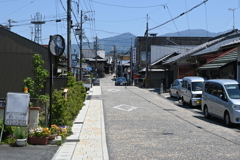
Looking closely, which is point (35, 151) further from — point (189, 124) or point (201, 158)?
point (189, 124)

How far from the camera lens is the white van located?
2107 centimetres

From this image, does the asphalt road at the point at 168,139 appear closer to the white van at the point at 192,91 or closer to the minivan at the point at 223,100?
the minivan at the point at 223,100

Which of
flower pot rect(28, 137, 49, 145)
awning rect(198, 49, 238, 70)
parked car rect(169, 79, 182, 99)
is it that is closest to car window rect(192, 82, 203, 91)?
awning rect(198, 49, 238, 70)

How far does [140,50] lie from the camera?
69.9 meters

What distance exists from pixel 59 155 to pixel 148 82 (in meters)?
39.9

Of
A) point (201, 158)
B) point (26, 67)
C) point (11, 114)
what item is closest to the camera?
point (201, 158)

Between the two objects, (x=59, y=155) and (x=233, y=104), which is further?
(x=233, y=104)

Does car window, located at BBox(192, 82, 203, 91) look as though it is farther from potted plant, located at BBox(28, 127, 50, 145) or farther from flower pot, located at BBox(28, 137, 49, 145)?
flower pot, located at BBox(28, 137, 49, 145)

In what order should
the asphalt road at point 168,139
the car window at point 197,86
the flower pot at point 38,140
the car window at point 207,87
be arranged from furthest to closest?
the car window at point 197,86 < the car window at point 207,87 < the flower pot at point 38,140 < the asphalt road at point 168,139

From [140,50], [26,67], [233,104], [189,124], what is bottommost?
[189,124]

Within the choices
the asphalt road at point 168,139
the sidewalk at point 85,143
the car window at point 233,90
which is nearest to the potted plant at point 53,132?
the sidewalk at point 85,143

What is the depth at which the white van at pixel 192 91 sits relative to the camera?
69.1 ft

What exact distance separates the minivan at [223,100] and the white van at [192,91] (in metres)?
4.15

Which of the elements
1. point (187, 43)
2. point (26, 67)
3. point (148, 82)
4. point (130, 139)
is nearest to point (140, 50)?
point (187, 43)
